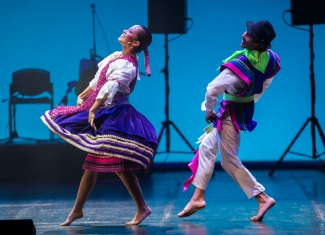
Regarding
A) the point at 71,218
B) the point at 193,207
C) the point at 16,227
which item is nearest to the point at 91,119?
the point at 71,218

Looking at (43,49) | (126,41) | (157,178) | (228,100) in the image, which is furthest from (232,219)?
(43,49)

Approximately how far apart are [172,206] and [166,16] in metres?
2.35

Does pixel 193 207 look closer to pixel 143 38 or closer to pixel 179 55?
pixel 143 38

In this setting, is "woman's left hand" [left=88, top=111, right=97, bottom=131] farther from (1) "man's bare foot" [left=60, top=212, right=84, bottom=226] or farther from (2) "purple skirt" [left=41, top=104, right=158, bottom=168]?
(1) "man's bare foot" [left=60, top=212, right=84, bottom=226]

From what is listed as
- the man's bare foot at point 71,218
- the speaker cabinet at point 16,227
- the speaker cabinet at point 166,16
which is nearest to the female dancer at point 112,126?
the man's bare foot at point 71,218

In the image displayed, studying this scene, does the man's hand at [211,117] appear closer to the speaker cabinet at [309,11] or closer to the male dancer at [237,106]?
the male dancer at [237,106]

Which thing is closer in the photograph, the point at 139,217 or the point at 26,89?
the point at 139,217

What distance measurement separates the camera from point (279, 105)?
6.80 meters

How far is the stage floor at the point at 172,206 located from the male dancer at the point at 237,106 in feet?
0.66

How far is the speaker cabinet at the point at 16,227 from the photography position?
2.51 metres

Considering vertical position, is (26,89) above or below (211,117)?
below

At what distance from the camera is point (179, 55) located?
22.3 feet

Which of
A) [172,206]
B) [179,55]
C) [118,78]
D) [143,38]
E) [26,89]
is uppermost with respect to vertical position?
[143,38]

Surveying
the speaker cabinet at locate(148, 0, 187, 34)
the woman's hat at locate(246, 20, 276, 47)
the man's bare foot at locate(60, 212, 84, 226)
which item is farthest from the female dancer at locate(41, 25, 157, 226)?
the speaker cabinet at locate(148, 0, 187, 34)
